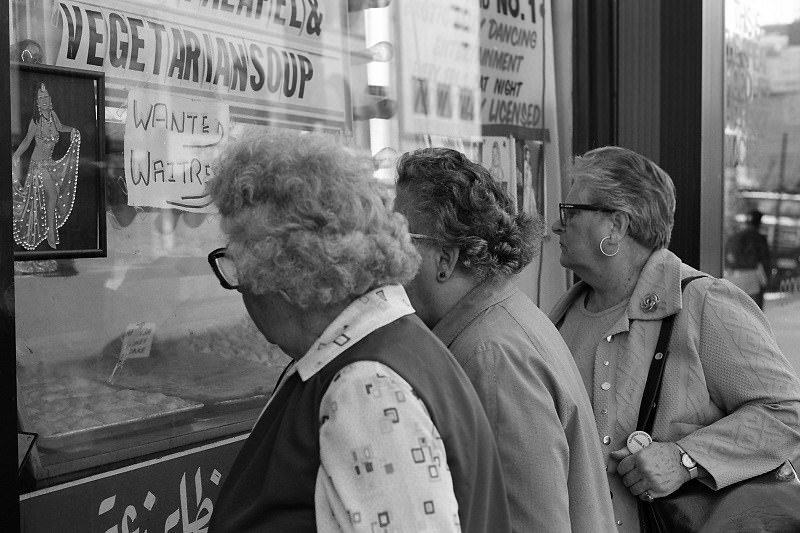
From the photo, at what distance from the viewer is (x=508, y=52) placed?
170 inches

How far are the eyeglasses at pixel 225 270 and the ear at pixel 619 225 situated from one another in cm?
152

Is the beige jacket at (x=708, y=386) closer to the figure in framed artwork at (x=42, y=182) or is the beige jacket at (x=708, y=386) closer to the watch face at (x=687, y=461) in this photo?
the watch face at (x=687, y=461)

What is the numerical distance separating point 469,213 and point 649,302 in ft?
2.92

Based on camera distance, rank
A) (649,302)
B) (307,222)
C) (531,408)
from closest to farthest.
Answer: (307,222)
(531,408)
(649,302)

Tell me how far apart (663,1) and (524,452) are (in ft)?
10.1

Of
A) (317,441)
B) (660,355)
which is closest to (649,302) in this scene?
(660,355)

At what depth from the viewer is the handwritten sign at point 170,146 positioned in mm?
2797

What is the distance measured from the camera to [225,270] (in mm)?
1576

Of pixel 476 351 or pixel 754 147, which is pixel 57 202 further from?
pixel 754 147

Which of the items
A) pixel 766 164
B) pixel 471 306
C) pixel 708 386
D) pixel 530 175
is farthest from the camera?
pixel 766 164

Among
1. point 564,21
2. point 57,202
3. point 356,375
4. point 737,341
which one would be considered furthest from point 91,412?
point 564,21

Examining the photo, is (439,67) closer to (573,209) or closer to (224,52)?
(224,52)

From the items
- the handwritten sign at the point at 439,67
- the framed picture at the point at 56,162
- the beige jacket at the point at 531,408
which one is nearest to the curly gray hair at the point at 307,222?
the beige jacket at the point at 531,408

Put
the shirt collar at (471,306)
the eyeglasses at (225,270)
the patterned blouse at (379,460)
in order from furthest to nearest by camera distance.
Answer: the shirt collar at (471,306), the eyeglasses at (225,270), the patterned blouse at (379,460)
